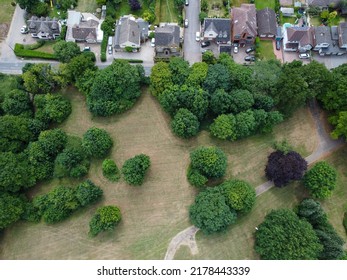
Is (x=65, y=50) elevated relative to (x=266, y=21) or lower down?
lower down

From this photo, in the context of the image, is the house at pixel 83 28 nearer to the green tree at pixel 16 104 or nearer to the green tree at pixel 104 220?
the green tree at pixel 16 104

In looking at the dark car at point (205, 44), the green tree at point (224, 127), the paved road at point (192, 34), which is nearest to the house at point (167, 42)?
the paved road at point (192, 34)

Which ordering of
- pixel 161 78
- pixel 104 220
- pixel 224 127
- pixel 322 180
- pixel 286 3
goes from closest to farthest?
pixel 104 220 < pixel 322 180 < pixel 224 127 < pixel 161 78 < pixel 286 3

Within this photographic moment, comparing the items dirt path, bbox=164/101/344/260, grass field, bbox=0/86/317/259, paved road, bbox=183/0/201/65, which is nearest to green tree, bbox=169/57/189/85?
paved road, bbox=183/0/201/65

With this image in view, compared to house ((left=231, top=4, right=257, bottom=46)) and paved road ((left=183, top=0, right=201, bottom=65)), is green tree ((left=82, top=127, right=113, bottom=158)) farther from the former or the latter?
house ((left=231, top=4, right=257, bottom=46))

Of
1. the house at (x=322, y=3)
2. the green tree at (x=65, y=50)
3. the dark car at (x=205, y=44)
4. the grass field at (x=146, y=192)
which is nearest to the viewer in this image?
the grass field at (x=146, y=192)

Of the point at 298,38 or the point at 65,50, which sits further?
the point at 298,38

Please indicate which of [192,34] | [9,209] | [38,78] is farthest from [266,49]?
[9,209]

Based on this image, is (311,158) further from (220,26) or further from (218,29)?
(220,26)
